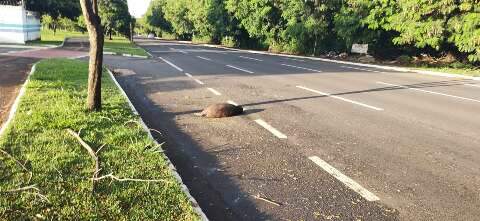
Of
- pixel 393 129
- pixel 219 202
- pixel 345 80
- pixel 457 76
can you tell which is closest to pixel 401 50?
pixel 457 76

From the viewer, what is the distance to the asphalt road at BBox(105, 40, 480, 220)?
4688mm

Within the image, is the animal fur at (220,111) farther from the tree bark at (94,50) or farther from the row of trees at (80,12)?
the row of trees at (80,12)

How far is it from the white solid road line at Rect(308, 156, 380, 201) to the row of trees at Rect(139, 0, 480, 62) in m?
20.8

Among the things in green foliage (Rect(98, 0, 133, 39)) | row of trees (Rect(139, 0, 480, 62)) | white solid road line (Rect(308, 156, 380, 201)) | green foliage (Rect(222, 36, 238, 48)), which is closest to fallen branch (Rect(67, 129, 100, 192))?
white solid road line (Rect(308, 156, 380, 201))

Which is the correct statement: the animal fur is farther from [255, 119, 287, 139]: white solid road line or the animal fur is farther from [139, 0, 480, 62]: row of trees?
[139, 0, 480, 62]: row of trees

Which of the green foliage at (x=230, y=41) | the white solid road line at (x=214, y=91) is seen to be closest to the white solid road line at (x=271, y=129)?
the white solid road line at (x=214, y=91)

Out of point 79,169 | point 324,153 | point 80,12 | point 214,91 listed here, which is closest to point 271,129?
point 324,153

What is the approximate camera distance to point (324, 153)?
257 inches

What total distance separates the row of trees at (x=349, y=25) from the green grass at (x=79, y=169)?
22.1 meters

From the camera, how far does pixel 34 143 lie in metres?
5.95

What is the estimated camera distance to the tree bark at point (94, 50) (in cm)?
797

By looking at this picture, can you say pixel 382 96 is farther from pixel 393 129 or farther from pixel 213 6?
pixel 213 6

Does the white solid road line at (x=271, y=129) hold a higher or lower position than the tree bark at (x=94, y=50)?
lower

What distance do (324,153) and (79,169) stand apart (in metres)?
3.52
